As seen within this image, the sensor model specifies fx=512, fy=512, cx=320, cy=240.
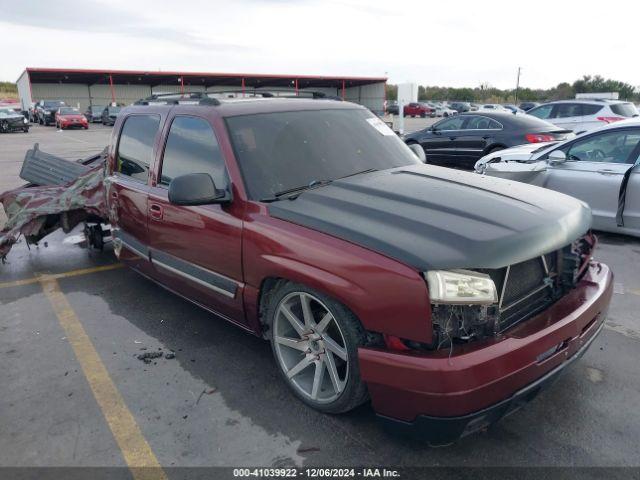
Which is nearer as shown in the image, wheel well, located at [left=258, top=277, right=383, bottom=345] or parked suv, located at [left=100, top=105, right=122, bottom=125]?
wheel well, located at [left=258, top=277, right=383, bottom=345]

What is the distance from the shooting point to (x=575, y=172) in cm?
645

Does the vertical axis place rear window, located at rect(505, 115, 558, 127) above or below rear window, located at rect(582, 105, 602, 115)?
below

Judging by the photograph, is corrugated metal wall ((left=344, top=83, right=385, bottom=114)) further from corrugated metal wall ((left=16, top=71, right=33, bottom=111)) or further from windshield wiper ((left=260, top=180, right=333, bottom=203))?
windshield wiper ((left=260, top=180, right=333, bottom=203))

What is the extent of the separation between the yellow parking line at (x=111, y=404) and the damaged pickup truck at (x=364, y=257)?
2.63ft

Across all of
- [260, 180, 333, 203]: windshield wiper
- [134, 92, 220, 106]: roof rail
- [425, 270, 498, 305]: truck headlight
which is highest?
[134, 92, 220, 106]: roof rail

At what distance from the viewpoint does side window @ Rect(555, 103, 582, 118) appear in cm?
1480

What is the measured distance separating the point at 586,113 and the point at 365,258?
1474 cm

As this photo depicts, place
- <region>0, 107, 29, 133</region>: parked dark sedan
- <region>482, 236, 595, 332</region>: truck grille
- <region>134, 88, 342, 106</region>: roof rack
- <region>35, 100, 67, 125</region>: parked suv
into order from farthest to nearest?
1. <region>35, 100, 67, 125</region>: parked suv
2. <region>0, 107, 29, 133</region>: parked dark sedan
3. <region>134, 88, 342, 106</region>: roof rack
4. <region>482, 236, 595, 332</region>: truck grille

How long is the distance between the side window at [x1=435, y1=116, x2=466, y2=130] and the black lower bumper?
9.73 metres

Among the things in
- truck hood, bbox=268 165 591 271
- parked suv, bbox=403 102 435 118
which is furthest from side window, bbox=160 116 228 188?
parked suv, bbox=403 102 435 118

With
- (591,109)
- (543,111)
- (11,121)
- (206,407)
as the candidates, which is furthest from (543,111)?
(11,121)

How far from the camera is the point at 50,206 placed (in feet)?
19.1

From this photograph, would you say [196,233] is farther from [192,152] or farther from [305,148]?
[305,148]

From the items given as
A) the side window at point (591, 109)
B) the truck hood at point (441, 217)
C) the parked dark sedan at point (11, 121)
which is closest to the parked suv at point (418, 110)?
the parked dark sedan at point (11, 121)
